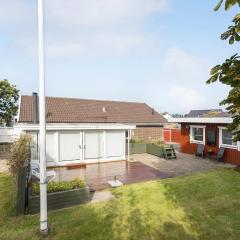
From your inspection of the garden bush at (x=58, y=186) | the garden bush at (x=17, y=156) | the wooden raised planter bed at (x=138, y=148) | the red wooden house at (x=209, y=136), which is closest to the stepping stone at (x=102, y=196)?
the garden bush at (x=58, y=186)

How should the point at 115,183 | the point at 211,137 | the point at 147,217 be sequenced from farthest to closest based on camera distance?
the point at 211,137
the point at 115,183
the point at 147,217

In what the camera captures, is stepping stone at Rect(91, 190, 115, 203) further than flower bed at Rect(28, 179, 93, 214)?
Yes

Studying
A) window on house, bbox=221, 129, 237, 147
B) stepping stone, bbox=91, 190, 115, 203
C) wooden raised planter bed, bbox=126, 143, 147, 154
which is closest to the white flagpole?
stepping stone, bbox=91, 190, 115, 203

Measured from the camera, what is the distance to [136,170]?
15.0 m

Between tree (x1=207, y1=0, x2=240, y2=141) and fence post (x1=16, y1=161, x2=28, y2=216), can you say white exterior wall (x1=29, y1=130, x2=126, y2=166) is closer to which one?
fence post (x1=16, y1=161, x2=28, y2=216)

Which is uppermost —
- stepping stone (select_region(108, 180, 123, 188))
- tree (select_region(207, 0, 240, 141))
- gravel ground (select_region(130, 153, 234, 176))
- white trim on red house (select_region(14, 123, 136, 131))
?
tree (select_region(207, 0, 240, 141))

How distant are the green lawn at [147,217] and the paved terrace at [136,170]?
6.27 ft

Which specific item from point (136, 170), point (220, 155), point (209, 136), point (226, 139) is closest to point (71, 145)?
point (136, 170)

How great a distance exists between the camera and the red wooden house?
16.7m

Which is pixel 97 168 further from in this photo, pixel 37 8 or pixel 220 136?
pixel 37 8

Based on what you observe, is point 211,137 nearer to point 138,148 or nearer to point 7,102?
point 138,148

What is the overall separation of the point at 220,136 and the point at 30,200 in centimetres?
1380

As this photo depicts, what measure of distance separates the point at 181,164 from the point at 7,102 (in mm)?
26194

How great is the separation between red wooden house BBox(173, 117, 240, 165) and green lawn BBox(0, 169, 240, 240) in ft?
19.7
